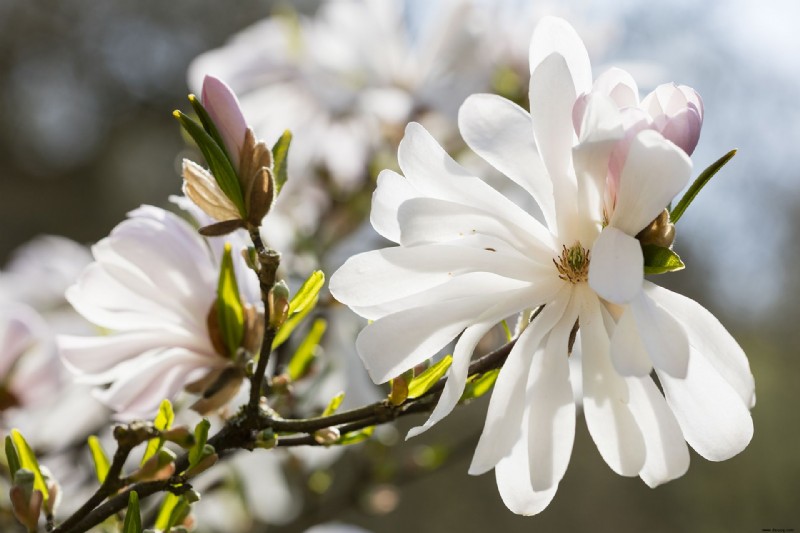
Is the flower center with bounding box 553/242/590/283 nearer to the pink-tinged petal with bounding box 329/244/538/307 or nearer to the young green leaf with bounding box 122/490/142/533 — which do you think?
the pink-tinged petal with bounding box 329/244/538/307

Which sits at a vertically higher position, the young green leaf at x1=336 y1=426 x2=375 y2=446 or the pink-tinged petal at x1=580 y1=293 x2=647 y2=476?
the pink-tinged petal at x1=580 y1=293 x2=647 y2=476

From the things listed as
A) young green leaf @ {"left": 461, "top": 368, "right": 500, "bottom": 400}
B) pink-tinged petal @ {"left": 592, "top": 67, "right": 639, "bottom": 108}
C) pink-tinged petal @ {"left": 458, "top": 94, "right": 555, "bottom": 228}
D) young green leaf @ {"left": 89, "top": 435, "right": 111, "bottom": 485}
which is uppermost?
pink-tinged petal @ {"left": 592, "top": 67, "right": 639, "bottom": 108}

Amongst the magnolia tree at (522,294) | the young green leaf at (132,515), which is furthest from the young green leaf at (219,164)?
the young green leaf at (132,515)

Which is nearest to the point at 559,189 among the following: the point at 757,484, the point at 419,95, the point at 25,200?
the point at 419,95

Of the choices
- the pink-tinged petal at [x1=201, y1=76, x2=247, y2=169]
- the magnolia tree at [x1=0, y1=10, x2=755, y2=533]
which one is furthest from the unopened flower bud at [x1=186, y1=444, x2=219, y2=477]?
the pink-tinged petal at [x1=201, y1=76, x2=247, y2=169]

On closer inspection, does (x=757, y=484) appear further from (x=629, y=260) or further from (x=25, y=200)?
(x=25, y=200)

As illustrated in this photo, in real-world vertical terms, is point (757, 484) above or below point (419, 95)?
below

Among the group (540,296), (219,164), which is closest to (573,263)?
(540,296)
